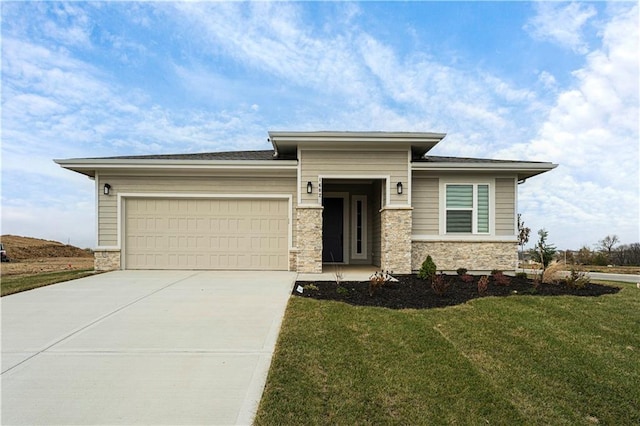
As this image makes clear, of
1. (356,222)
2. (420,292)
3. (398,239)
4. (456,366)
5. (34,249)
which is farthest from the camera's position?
(34,249)

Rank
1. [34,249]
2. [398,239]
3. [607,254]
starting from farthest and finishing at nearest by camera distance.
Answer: [34,249]
[607,254]
[398,239]

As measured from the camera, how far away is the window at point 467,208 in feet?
36.3

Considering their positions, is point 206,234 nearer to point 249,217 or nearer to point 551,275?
point 249,217

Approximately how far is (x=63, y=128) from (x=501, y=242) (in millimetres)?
14449

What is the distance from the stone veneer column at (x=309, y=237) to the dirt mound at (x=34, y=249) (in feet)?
67.5

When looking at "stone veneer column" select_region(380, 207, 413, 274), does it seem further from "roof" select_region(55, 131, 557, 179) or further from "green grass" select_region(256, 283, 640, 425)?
"green grass" select_region(256, 283, 640, 425)

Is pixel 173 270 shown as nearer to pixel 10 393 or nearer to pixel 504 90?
pixel 10 393

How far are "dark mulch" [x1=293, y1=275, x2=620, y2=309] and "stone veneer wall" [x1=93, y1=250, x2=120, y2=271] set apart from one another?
20.0 ft

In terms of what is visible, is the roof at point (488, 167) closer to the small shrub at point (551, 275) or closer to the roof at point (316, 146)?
the roof at point (316, 146)

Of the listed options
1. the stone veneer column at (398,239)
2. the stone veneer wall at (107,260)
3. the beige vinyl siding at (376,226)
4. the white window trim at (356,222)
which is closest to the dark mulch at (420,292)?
the stone veneer column at (398,239)

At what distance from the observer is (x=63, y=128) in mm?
11719

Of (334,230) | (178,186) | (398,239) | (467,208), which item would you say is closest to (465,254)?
(467,208)

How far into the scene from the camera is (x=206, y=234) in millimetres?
11055

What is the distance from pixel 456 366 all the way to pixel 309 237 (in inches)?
262
